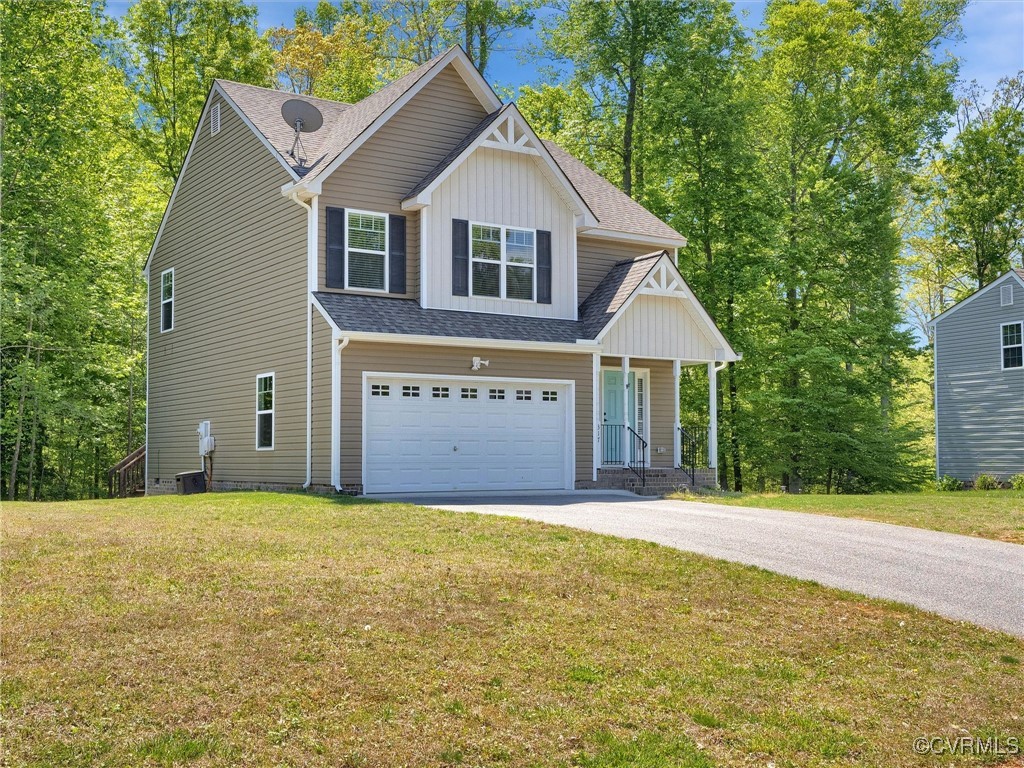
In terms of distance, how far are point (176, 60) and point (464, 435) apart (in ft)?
65.0

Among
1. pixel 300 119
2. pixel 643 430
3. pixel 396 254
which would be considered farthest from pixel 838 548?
pixel 300 119

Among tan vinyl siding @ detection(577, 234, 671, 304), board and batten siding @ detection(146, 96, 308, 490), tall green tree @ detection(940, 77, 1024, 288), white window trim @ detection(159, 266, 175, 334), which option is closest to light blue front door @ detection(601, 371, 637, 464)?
tan vinyl siding @ detection(577, 234, 671, 304)

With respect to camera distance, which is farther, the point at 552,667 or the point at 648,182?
the point at 648,182

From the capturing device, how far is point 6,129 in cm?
2428

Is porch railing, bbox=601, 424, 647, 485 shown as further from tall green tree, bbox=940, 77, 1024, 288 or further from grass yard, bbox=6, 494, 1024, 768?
tall green tree, bbox=940, 77, 1024, 288

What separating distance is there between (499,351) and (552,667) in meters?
12.6

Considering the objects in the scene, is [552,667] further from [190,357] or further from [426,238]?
[190,357]

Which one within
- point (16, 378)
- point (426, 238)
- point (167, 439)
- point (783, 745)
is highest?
point (426, 238)

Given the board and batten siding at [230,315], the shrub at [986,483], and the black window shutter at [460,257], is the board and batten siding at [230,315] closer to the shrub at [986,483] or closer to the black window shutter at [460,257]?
the black window shutter at [460,257]

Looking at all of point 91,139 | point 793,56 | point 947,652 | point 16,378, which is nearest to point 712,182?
point 793,56

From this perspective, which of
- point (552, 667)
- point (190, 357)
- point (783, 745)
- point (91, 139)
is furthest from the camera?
point (91, 139)

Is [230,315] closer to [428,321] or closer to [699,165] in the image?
[428,321]

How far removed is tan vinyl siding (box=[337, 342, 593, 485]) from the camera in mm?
17297

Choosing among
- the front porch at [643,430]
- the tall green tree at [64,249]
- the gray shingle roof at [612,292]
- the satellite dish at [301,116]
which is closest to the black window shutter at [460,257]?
the gray shingle roof at [612,292]
